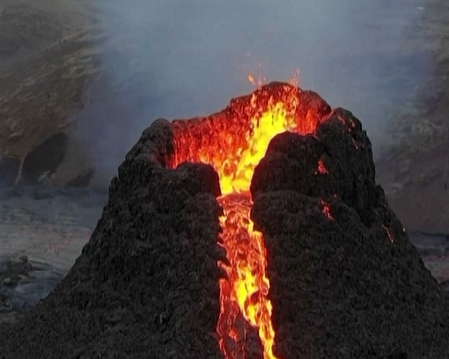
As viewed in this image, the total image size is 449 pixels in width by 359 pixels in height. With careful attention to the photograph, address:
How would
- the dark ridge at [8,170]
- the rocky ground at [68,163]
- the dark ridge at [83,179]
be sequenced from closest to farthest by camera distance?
the rocky ground at [68,163], the dark ridge at [83,179], the dark ridge at [8,170]

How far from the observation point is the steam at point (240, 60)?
11984mm

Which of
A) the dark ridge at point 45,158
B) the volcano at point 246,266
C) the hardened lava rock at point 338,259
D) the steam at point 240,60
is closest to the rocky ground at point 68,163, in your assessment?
the dark ridge at point 45,158

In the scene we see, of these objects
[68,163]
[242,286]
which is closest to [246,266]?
[242,286]

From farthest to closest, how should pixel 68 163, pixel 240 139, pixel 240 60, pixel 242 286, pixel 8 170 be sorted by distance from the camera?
1. pixel 240 60
2. pixel 8 170
3. pixel 68 163
4. pixel 240 139
5. pixel 242 286

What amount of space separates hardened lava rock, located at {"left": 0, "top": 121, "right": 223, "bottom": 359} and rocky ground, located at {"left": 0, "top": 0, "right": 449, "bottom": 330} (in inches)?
102

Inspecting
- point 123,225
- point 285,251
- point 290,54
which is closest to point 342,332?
point 285,251

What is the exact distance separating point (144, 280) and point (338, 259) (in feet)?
2.79

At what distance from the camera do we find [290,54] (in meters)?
12.8

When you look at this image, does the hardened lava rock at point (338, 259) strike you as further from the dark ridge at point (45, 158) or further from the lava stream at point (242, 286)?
the dark ridge at point (45, 158)

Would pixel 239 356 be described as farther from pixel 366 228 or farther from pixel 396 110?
pixel 396 110

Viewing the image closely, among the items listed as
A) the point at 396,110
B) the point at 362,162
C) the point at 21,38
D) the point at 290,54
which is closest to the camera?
the point at 362,162

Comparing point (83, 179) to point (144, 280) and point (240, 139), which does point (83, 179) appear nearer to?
point (240, 139)

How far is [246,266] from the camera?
14.4 ft

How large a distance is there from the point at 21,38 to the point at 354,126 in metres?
12.2
